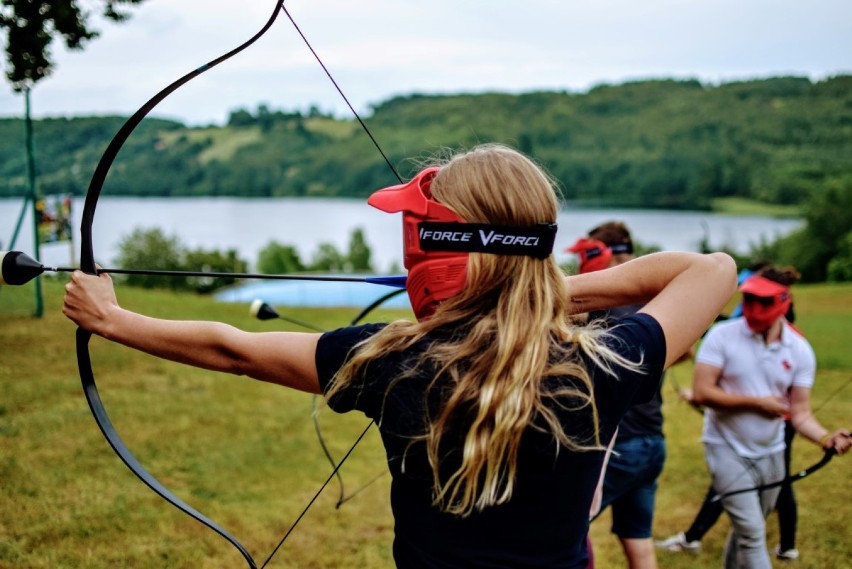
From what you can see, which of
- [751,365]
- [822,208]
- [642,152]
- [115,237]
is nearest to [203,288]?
[115,237]

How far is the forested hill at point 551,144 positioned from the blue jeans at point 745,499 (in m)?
3.04

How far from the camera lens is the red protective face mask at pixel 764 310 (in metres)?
4.39

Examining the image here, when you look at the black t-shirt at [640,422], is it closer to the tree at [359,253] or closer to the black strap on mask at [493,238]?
the black strap on mask at [493,238]

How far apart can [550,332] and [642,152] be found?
79.0 m

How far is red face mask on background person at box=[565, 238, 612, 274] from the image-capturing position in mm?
4559

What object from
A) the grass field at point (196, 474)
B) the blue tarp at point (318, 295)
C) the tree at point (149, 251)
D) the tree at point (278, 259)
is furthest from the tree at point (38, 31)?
the tree at point (278, 259)

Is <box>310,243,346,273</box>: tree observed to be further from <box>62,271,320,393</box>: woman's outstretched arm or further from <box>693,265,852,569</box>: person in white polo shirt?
<box>62,271,320,393</box>: woman's outstretched arm

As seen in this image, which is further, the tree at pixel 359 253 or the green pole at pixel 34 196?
the tree at pixel 359 253

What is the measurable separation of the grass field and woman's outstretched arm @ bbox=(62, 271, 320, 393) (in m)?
3.38

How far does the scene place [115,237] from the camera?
47.9 metres

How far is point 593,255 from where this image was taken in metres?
4.59

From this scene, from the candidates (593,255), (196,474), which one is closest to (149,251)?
(196,474)

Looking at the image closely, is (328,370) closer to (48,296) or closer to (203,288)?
(48,296)

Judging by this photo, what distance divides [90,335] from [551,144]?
74.3 metres
